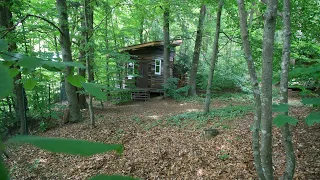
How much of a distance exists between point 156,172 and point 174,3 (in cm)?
911

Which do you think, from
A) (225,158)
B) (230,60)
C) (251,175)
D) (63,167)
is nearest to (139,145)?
(63,167)

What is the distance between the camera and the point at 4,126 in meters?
6.99

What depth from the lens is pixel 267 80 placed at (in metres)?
2.13

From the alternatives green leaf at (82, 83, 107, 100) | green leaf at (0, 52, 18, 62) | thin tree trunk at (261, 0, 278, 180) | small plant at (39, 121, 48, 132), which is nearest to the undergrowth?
thin tree trunk at (261, 0, 278, 180)

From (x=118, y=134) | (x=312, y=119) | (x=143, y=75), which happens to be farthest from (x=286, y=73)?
(x=143, y=75)

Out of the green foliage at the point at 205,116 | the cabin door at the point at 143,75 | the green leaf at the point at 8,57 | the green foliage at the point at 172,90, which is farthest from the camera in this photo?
the cabin door at the point at 143,75

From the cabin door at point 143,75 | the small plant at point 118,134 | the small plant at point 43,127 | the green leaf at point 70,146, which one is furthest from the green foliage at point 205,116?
the cabin door at point 143,75

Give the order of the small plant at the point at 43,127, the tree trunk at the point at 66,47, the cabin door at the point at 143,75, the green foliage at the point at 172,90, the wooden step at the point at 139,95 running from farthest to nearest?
1. the cabin door at the point at 143,75
2. the wooden step at the point at 139,95
3. the green foliage at the point at 172,90
4. the small plant at the point at 43,127
5. the tree trunk at the point at 66,47

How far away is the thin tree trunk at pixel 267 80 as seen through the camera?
205 cm

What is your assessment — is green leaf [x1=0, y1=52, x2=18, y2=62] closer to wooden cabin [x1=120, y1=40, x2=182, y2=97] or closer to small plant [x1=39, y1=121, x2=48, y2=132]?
small plant [x1=39, y1=121, x2=48, y2=132]

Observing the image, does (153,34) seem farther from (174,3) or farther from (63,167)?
(63,167)

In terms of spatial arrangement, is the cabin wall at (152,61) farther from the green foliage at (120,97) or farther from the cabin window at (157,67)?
the green foliage at (120,97)

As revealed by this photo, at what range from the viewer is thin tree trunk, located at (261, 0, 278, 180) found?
2.05 meters

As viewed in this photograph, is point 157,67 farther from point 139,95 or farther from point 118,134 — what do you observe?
point 118,134
